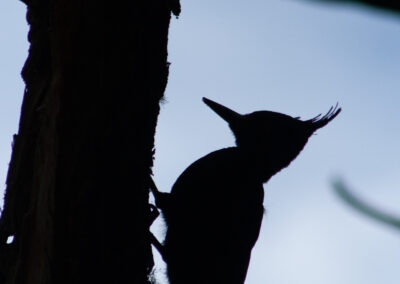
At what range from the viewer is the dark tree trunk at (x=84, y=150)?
182 cm

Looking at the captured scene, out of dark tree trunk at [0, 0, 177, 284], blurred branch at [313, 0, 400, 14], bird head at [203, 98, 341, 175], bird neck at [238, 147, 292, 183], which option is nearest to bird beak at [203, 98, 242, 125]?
bird head at [203, 98, 341, 175]

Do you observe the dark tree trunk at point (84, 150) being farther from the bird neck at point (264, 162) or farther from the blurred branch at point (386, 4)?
the bird neck at point (264, 162)

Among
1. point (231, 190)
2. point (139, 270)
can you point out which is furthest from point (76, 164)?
point (231, 190)

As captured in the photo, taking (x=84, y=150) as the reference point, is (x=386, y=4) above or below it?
below

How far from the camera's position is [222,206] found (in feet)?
11.7

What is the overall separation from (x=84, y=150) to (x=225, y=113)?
7.95 feet

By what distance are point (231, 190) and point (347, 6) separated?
11.0 feet

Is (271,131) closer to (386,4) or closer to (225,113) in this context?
(225,113)

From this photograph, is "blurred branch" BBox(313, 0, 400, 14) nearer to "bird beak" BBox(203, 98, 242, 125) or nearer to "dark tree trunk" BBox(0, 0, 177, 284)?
"dark tree trunk" BBox(0, 0, 177, 284)

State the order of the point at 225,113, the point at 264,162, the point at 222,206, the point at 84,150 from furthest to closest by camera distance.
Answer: the point at 225,113 → the point at 264,162 → the point at 222,206 → the point at 84,150

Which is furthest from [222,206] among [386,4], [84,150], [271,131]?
[386,4]

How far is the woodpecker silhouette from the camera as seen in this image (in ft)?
11.1

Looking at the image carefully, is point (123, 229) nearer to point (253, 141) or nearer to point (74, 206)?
point (74, 206)

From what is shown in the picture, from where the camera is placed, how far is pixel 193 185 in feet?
11.5
